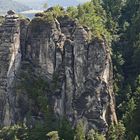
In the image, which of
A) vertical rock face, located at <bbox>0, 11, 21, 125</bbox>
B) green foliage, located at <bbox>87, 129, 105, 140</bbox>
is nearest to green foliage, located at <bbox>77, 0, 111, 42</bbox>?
vertical rock face, located at <bbox>0, 11, 21, 125</bbox>

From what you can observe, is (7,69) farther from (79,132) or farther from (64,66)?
(79,132)

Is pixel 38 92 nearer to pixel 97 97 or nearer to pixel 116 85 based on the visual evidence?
pixel 97 97

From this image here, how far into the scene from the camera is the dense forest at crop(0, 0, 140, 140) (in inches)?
2638

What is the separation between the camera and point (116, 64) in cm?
8150

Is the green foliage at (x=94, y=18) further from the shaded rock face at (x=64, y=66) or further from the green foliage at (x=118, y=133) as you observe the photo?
the green foliage at (x=118, y=133)

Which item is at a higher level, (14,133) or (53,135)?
(14,133)

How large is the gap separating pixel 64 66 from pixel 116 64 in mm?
13213

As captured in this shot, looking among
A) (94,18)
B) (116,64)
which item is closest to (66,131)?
(116,64)

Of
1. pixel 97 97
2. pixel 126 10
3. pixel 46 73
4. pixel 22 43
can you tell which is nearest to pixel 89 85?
pixel 97 97

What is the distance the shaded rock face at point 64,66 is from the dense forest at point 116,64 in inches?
65.2

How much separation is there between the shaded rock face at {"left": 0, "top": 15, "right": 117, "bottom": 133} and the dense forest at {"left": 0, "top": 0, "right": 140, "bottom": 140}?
1655 millimetres

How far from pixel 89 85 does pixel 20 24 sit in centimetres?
1339

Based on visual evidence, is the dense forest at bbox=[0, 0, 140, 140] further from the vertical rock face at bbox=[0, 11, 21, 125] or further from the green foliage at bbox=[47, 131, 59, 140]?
the vertical rock face at bbox=[0, 11, 21, 125]

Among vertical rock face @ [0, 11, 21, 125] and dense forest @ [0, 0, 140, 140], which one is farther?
vertical rock face @ [0, 11, 21, 125]
